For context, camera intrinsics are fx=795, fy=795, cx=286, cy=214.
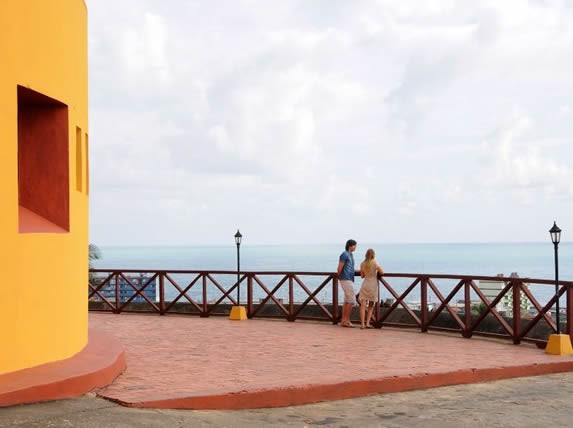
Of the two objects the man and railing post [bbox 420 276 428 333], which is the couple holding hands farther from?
railing post [bbox 420 276 428 333]

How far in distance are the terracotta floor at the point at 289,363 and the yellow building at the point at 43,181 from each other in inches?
33.6

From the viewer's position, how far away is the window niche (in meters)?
7.96

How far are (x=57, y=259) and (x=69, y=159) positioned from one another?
1.06 metres

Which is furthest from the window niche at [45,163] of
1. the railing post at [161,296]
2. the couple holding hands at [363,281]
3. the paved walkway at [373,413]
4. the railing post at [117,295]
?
the railing post at [117,295]

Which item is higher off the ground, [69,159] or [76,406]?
[69,159]

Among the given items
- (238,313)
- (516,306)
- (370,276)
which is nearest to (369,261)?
(370,276)

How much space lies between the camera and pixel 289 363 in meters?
9.40

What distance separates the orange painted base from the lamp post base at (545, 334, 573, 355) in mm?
5698

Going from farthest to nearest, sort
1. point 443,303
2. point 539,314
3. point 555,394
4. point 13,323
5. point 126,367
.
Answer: point 443,303
point 539,314
point 126,367
point 555,394
point 13,323

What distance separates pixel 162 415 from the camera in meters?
6.41

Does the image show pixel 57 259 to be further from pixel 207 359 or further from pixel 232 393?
pixel 207 359

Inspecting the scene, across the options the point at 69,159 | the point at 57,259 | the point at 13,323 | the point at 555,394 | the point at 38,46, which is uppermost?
the point at 38,46

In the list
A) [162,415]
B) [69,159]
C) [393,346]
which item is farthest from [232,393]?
[393,346]

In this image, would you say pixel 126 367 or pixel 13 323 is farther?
pixel 126 367
